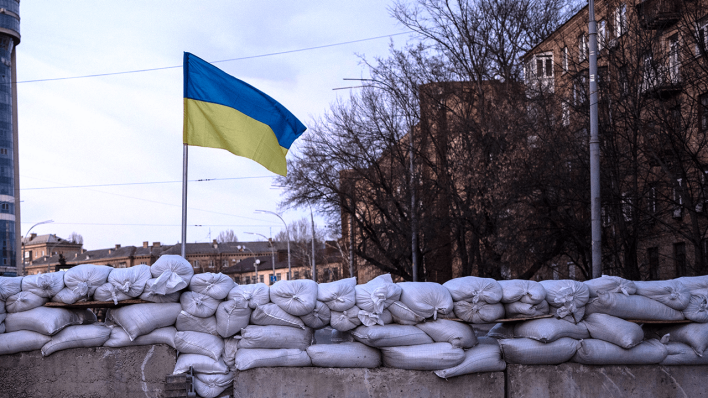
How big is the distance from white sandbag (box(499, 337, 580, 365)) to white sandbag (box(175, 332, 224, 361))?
2.50 m

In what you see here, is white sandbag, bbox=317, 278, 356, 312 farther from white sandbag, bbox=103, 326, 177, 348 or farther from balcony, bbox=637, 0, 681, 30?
balcony, bbox=637, 0, 681, 30

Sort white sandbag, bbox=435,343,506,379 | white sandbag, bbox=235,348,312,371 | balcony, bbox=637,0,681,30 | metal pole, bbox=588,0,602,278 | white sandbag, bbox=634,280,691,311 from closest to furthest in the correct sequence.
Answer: white sandbag, bbox=435,343,506,379, white sandbag, bbox=235,348,312,371, white sandbag, bbox=634,280,691,311, metal pole, bbox=588,0,602,278, balcony, bbox=637,0,681,30

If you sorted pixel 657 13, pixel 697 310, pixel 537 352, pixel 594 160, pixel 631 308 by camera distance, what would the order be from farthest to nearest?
pixel 657 13
pixel 594 160
pixel 697 310
pixel 631 308
pixel 537 352

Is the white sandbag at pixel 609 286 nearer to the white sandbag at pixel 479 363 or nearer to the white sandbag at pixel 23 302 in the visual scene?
the white sandbag at pixel 479 363

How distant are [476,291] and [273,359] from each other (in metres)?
1.88

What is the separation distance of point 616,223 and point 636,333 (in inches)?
497

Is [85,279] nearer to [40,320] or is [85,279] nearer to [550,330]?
[40,320]

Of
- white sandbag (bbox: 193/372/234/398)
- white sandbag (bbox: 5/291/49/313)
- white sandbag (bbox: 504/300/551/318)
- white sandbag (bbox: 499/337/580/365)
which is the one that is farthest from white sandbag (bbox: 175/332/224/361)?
white sandbag (bbox: 504/300/551/318)

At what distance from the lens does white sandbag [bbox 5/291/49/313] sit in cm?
637

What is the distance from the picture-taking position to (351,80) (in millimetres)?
28672

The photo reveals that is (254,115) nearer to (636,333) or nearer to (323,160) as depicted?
(636,333)

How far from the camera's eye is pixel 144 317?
6.27 meters

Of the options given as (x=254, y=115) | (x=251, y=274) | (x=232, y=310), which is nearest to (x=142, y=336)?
(x=232, y=310)

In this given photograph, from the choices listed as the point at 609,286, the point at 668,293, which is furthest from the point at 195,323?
the point at 668,293
